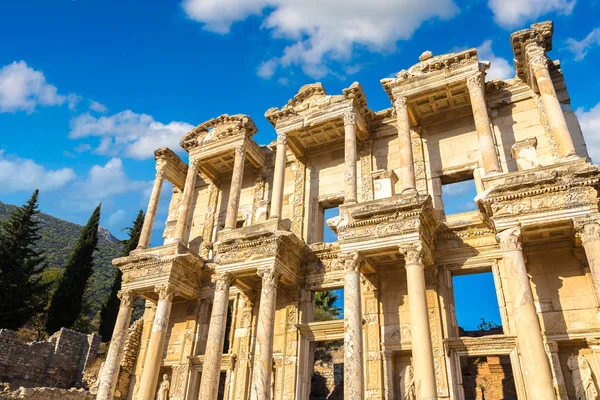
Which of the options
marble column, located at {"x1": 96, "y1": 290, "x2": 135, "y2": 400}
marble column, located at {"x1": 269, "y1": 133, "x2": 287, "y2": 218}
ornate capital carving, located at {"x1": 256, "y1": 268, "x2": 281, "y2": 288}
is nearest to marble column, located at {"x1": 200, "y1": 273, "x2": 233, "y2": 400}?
ornate capital carving, located at {"x1": 256, "y1": 268, "x2": 281, "y2": 288}

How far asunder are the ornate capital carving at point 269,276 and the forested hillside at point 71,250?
2926 centimetres

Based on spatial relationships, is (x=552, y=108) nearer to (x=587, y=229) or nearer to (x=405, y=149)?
(x=587, y=229)

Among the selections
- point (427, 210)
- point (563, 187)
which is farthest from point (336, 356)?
point (563, 187)

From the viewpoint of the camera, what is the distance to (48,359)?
23484 millimetres

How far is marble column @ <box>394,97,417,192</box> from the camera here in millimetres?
14164

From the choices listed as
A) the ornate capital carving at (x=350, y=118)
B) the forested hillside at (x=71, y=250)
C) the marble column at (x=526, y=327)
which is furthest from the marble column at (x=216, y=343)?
the forested hillside at (x=71, y=250)

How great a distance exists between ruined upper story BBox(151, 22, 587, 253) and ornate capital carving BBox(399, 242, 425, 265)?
269 centimetres

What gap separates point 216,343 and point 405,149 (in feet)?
27.9

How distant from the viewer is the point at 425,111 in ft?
56.2

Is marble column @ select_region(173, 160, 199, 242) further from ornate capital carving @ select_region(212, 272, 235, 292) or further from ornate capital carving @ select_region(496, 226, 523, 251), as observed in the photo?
ornate capital carving @ select_region(496, 226, 523, 251)

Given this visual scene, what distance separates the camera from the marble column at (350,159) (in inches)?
591

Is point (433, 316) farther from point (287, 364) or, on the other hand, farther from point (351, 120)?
point (351, 120)

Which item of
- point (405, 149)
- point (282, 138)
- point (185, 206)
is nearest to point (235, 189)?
point (185, 206)

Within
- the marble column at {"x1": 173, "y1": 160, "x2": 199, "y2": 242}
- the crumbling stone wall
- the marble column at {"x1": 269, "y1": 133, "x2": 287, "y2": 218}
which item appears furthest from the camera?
the crumbling stone wall
